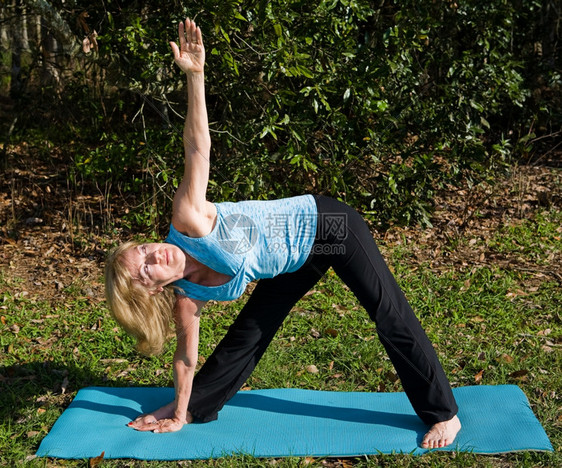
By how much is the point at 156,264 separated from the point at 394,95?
3.86m

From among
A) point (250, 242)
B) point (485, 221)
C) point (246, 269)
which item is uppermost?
point (250, 242)

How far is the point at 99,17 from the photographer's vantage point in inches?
229

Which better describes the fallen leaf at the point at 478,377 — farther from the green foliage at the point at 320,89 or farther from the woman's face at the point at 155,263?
the green foliage at the point at 320,89

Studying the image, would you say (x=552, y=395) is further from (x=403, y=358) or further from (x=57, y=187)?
(x=57, y=187)

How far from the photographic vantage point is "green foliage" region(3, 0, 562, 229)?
5227 millimetres

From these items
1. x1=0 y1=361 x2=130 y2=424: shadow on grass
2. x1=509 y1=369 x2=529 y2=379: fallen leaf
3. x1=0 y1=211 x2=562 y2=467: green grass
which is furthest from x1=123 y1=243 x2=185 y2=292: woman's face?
x1=509 y1=369 x2=529 y2=379: fallen leaf

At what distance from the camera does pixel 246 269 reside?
120 inches

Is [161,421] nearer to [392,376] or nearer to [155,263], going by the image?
[155,263]

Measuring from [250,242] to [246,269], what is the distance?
0.13m

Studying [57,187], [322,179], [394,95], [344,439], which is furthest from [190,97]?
[57,187]

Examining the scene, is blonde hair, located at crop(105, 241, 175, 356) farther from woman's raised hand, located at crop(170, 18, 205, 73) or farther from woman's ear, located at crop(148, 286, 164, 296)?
woman's raised hand, located at crop(170, 18, 205, 73)

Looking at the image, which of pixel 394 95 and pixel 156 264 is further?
pixel 394 95

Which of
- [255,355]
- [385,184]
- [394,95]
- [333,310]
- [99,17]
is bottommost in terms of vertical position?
[333,310]

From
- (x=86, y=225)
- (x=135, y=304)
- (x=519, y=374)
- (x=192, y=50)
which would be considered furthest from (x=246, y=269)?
(x=86, y=225)
